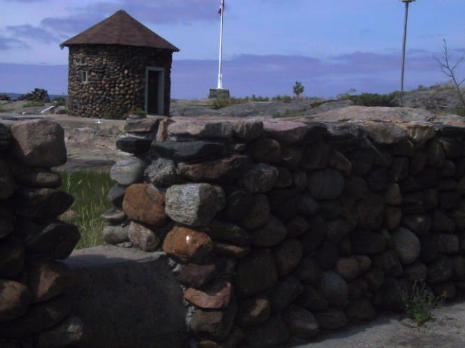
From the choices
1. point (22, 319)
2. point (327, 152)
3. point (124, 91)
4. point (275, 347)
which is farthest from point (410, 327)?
point (124, 91)

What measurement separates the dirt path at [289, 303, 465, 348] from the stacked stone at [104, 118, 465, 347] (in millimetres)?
99

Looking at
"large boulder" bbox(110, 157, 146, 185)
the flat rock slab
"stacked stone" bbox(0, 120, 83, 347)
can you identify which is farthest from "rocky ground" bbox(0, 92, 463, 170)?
→ "stacked stone" bbox(0, 120, 83, 347)

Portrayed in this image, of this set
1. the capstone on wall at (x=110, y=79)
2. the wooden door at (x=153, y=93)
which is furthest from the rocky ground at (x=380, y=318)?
the wooden door at (x=153, y=93)

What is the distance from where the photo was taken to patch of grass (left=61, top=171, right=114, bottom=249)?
5.10 meters

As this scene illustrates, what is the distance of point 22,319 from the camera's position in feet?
9.21

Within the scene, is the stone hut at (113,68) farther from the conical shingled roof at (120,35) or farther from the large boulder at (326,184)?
the large boulder at (326,184)

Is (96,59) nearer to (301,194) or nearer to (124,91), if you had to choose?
(124,91)

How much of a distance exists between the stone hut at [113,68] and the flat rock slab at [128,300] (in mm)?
18996

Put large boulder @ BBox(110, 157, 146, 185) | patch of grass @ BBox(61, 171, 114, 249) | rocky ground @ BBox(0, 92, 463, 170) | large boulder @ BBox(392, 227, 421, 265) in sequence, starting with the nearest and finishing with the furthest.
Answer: large boulder @ BBox(110, 157, 146, 185)
large boulder @ BBox(392, 227, 421, 265)
patch of grass @ BBox(61, 171, 114, 249)
rocky ground @ BBox(0, 92, 463, 170)

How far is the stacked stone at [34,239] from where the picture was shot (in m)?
2.76

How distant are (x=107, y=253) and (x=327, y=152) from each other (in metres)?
1.60

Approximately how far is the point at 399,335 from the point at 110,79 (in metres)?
19.4

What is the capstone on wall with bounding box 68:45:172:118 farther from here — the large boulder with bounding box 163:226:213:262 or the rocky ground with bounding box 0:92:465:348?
the large boulder with bounding box 163:226:213:262

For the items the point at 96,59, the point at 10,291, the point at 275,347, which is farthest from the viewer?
the point at 96,59
